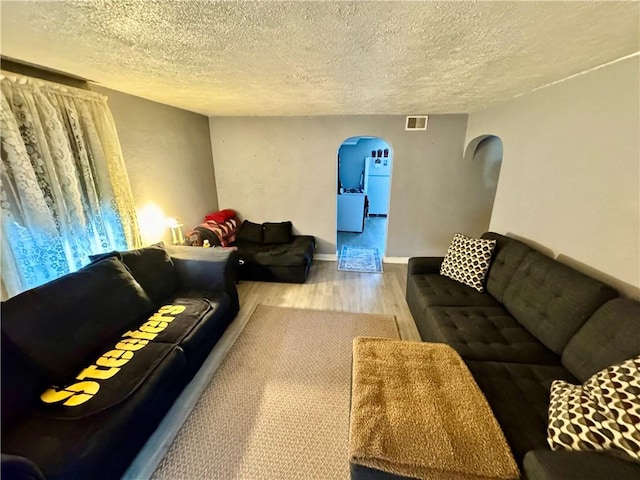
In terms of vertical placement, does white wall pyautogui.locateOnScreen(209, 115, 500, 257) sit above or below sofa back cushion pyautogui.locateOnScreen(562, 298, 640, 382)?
above

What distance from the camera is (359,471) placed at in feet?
3.73

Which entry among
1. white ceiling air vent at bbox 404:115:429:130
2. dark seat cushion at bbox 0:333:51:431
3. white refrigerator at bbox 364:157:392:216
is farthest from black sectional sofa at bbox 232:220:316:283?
white refrigerator at bbox 364:157:392:216

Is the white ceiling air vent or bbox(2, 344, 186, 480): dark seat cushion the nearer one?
bbox(2, 344, 186, 480): dark seat cushion

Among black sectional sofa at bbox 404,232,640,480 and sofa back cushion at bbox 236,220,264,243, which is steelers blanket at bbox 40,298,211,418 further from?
sofa back cushion at bbox 236,220,264,243

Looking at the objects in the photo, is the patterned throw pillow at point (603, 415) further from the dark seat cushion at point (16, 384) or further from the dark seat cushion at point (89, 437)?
the dark seat cushion at point (16, 384)

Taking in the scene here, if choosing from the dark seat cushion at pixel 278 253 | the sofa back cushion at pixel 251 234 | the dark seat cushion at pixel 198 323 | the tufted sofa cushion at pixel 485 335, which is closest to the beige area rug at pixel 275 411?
the dark seat cushion at pixel 198 323

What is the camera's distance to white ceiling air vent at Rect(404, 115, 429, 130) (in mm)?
3740

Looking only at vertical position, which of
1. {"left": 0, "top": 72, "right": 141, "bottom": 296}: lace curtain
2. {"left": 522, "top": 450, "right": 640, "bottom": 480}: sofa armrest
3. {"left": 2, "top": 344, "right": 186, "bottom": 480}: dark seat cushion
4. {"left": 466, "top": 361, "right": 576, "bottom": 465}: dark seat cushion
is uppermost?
{"left": 0, "top": 72, "right": 141, "bottom": 296}: lace curtain

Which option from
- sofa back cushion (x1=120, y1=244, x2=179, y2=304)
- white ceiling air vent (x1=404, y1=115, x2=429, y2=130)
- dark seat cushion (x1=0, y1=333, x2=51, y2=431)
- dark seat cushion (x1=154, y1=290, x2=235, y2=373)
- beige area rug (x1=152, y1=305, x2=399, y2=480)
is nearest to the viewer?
dark seat cushion (x1=0, y1=333, x2=51, y2=431)

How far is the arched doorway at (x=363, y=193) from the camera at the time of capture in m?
5.82

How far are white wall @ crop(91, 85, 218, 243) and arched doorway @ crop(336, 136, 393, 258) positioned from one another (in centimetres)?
252

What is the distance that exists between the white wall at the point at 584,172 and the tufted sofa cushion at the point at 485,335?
1.94ft

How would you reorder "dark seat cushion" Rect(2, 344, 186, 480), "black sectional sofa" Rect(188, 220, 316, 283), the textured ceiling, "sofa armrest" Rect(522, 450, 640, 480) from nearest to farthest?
1. "sofa armrest" Rect(522, 450, 640, 480)
2. the textured ceiling
3. "dark seat cushion" Rect(2, 344, 186, 480)
4. "black sectional sofa" Rect(188, 220, 316, 283)

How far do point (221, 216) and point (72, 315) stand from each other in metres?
2.60
